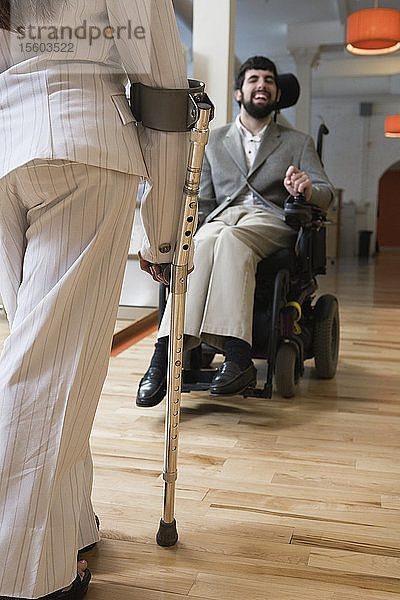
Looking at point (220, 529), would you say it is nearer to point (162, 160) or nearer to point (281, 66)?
point (162, 160)

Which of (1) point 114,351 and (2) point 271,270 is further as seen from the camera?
(1) point 114,351

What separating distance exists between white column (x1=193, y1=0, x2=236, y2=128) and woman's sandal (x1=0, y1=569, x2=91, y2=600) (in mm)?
3051

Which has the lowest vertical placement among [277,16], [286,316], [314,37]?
[286,316]

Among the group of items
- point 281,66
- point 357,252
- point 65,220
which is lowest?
point 357,252

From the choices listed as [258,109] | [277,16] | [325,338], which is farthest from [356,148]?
[325,338]

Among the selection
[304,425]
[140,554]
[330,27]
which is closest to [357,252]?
[330,27]

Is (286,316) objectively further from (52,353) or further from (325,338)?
(52,353)

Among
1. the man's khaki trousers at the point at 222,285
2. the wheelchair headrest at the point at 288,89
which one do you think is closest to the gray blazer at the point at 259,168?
the wheelchair headrest at the point at 288,89

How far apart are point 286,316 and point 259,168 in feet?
1.94

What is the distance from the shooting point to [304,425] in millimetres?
2070

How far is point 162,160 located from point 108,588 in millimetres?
684

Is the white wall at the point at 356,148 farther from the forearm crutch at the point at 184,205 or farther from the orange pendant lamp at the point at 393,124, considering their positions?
the forearm crutch at the point at 184,205

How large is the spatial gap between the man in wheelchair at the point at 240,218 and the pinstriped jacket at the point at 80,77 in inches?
39.1

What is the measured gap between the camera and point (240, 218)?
2494 mm
